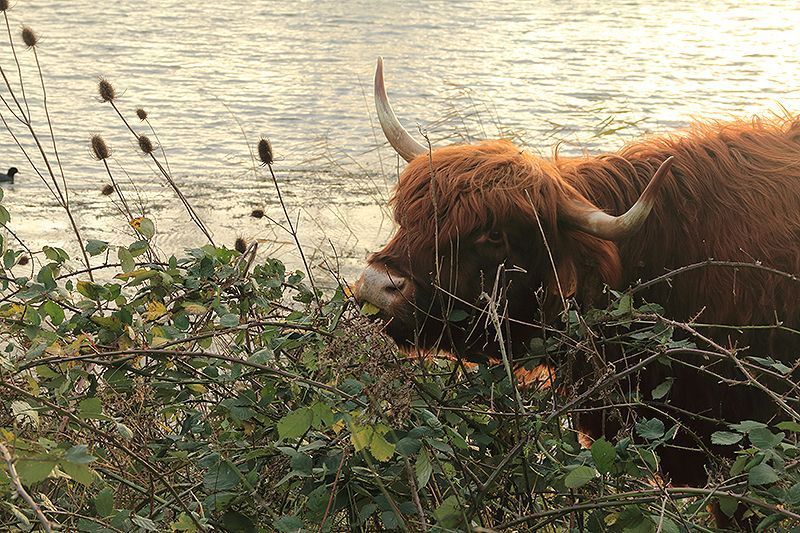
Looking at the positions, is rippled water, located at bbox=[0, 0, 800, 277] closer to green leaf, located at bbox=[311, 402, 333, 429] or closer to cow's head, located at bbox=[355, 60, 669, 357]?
cow's head, located at bbox=[355, 60, 669, 357]

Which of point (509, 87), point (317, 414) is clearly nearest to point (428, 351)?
point (317, 414)

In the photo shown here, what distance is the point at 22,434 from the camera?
8.72ft

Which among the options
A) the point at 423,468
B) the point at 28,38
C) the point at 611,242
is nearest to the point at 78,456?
the point at 423,468

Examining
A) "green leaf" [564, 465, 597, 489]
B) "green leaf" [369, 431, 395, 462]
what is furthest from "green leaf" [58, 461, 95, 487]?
"green leaf" [564, 465, 597, 489]

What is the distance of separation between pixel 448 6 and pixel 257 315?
14.7m

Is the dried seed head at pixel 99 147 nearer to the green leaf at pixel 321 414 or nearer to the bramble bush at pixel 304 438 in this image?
the bramble bush at pixel 304 438

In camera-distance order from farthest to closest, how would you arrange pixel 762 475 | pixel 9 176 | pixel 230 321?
pixel 9 176
pixel 230 321
pixel 762 475

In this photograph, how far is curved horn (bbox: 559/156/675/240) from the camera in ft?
10.6

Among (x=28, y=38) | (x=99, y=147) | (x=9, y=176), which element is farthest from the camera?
(x=9, y=176)

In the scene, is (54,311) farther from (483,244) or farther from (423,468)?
(483,244)

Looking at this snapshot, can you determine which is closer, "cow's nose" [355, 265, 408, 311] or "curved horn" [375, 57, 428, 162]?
"cow's nose" [355, 265, 408, 311]

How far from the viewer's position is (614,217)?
3.41m

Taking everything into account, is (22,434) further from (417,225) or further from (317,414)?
(417,225)

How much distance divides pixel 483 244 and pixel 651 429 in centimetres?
116
